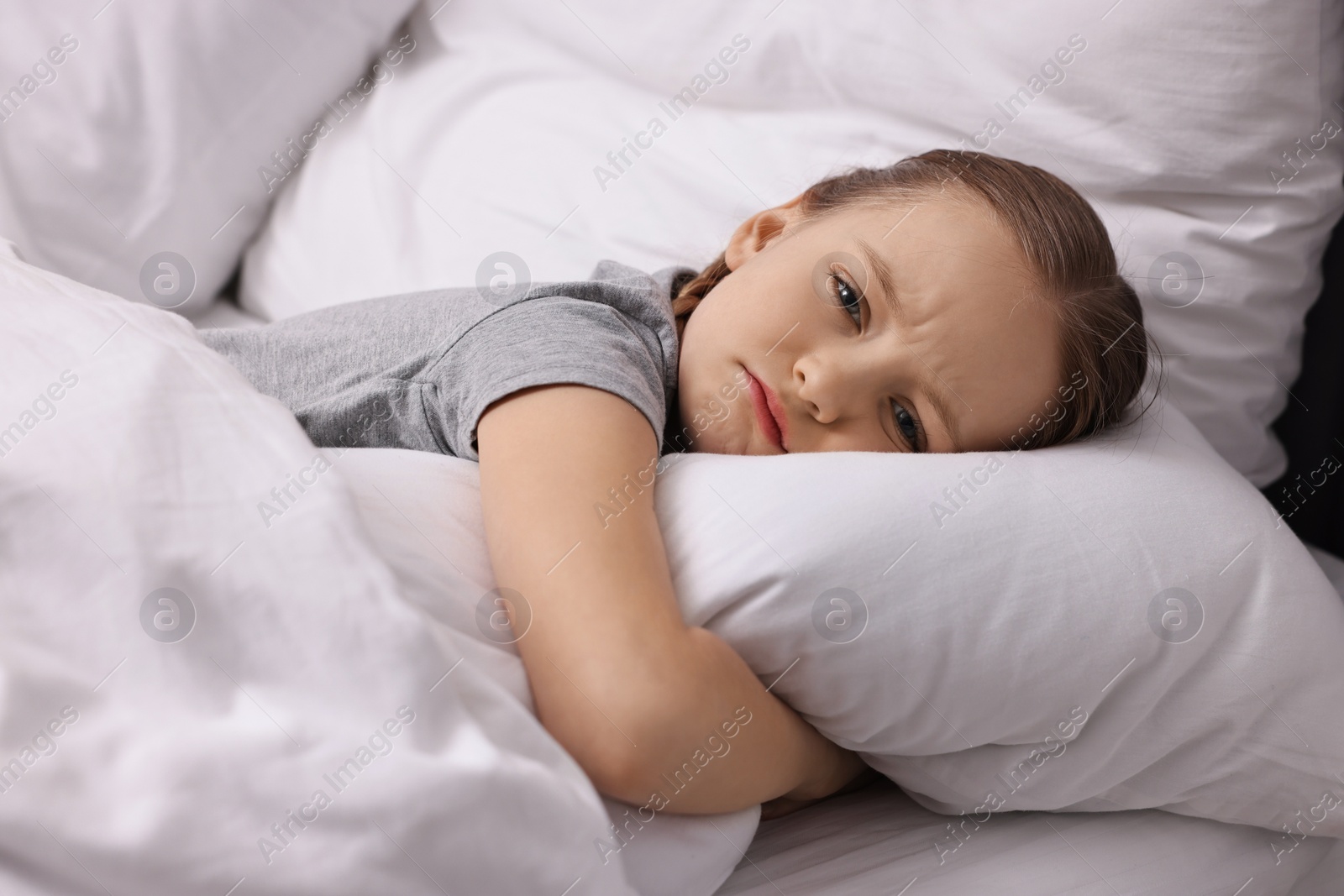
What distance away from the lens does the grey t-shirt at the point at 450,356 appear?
2.39 ft

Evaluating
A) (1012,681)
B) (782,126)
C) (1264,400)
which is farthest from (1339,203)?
(1012,681)

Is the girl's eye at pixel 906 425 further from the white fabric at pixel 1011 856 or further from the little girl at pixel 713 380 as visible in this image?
the white fabric at pixel 1011 856

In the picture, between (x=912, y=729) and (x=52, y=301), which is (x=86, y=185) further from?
(x=912, y=729)

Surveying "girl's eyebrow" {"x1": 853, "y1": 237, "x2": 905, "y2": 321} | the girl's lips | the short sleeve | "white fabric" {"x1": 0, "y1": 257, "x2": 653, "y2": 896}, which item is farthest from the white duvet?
"girl's eyebrow" {"x1": 853, "y1": 237, "x2": 905, "y2": 321}

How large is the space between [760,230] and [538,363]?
1.28 ft

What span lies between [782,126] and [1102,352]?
493 mm

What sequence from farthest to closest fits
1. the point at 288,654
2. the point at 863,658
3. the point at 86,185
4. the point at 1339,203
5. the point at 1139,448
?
the point at 86,185 < the point at 1339,203 < the point at 1139,448 < the point at 863,658 < the point at 288,654

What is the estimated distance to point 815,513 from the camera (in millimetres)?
674

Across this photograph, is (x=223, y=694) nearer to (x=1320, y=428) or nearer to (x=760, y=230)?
(x=760, y=230)

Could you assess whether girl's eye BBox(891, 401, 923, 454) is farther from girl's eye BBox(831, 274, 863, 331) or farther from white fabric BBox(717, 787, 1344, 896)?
white fabric BBox(717, 787, 1344, 896)

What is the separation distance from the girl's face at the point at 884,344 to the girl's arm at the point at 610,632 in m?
0.18

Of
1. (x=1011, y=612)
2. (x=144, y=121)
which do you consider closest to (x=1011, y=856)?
(x=1011, y=612)

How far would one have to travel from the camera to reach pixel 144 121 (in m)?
1.22

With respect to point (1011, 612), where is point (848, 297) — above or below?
above
